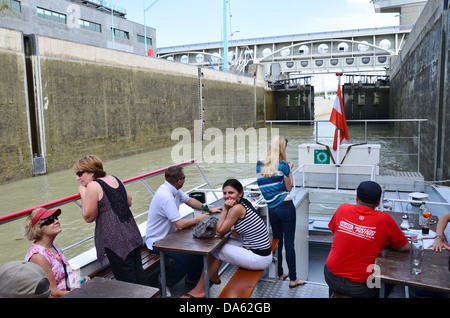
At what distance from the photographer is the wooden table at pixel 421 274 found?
2.03 meters

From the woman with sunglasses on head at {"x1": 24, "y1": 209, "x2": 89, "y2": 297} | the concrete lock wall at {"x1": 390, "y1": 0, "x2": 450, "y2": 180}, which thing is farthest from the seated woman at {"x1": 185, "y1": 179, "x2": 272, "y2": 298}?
the concrete lock wall at {"x1": 390, "y1": 0, "x2": 450, "y2": 180}

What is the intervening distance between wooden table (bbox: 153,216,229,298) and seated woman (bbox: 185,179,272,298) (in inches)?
4.0

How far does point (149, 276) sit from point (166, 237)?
0.41 metres

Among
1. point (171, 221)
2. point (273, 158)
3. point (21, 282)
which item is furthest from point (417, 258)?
point (21, 282)

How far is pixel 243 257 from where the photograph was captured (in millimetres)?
2689

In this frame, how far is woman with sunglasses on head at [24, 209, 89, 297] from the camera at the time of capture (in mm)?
2029

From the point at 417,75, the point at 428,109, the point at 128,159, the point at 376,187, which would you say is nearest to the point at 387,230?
the point at 376,187

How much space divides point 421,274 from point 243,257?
1.13 m

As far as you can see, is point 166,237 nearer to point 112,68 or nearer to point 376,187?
point 376,187

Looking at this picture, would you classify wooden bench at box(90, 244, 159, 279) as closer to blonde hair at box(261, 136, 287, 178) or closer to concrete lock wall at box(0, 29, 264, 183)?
blonde hair at box(261, 136, 287, 178)

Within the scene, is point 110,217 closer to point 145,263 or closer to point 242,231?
point 145,263

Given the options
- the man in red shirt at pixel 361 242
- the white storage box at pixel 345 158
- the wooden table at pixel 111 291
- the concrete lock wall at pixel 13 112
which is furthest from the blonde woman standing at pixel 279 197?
the concrete lock wall at pixel 13 112

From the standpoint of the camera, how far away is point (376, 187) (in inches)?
89.2

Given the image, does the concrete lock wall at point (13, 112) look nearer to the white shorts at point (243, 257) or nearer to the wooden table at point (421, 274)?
the white shorts at point (243, 257)
